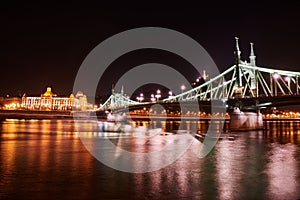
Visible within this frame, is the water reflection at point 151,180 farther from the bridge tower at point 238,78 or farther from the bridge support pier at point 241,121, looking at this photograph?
the bridge tower at point 238,78

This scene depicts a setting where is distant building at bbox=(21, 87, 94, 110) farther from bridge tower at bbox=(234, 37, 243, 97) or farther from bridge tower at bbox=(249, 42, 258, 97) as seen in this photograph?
bridge tower at bbox=(234, 37, 243, 97)

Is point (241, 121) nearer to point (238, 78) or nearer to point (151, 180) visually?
point (238, 78)

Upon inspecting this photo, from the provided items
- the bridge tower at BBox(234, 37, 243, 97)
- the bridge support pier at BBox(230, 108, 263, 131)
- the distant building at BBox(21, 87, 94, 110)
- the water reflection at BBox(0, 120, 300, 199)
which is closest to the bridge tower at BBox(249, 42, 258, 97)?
the bridge tower at BBox(234, 37, 243, 97)

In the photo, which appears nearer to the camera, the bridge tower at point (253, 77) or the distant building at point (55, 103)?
the bridge tower at point (253, 77)

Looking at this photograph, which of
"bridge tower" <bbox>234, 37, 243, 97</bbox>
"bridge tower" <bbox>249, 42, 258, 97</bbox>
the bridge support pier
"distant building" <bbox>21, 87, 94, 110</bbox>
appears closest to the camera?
the bridge support pier

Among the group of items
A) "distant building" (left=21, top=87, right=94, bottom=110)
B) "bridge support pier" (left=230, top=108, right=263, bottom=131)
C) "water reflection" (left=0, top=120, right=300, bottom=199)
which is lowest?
"water reflection" (left=0, top=120, right=300, bottom=199)

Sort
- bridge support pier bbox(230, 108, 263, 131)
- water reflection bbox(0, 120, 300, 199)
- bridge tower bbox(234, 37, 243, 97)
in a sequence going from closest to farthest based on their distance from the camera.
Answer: water reflection bbox(0, 120, 300, 199)
bridge support pier bbox(230, 108, 263, 131)
bridge tower bbox(234, 37, 243, 97)

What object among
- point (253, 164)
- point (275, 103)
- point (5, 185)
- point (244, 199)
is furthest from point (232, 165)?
point (275, 103)

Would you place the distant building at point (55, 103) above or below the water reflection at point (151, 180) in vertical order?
above

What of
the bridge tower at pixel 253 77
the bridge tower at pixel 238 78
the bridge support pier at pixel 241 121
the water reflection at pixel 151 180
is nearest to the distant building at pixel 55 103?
the bridge tower at pixel 253 77

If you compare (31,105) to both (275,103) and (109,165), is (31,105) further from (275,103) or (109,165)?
(109,165)

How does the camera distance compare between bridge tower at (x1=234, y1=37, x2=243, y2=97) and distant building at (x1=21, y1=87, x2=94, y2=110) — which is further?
distant building at (x1=21, y1=87, x2=94, y2=110)

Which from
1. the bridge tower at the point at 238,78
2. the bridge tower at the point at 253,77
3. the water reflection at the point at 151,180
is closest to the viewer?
the water reflection at the point at 151,180

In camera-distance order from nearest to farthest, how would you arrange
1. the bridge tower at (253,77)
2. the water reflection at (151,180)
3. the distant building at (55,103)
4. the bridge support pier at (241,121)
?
the water reflection at (151,180)
the bridge support pier at (241,121)
the bridge tower at (253,77)
the distant building at (55,103)
